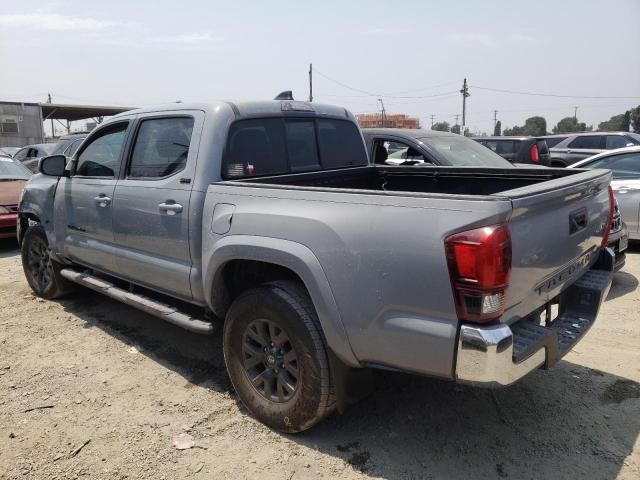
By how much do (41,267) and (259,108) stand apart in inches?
135

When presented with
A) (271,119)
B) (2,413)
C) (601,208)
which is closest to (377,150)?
(271,119)

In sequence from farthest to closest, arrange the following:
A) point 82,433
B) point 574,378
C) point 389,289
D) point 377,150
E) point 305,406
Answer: point 377,150 < point 574,378 < point 82,433 < point 305,406 < point 389,289

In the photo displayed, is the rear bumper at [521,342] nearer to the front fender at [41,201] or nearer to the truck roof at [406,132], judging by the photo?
Answer: the truck roof at [406,132]

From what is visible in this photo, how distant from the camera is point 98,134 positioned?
15.2ft

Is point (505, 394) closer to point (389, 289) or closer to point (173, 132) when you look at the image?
point (389, 289)

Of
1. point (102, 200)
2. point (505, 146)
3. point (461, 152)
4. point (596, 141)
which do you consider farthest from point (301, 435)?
point (596, 141)

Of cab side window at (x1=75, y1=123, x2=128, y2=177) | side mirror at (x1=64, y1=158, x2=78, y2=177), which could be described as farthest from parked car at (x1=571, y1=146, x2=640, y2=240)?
side mirror at (x1=64, y1=158, x2=78, y2=177)

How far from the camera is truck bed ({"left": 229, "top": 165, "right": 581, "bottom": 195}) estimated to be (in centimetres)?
379

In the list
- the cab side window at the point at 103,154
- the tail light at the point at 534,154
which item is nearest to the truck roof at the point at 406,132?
the tail light at the point at 534,154

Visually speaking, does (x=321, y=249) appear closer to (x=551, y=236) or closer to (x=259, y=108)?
(x=551, y=236)

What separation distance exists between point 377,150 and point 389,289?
16.3 feet

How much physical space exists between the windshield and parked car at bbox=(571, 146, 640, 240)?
147 centimetres

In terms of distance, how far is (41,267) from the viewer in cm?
568

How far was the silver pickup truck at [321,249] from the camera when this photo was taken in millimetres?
2273
